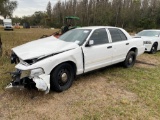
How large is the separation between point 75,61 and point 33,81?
1.21m

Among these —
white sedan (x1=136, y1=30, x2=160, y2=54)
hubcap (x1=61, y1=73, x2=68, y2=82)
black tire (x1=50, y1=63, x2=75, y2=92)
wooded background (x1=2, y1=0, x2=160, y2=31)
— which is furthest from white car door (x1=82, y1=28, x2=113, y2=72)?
wooded background (x1=2, y1=0, x2=160, y2=31)

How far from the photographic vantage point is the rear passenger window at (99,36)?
5138 millimetres

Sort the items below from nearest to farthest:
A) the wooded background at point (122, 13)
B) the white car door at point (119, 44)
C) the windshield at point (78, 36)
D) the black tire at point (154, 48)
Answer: the windshield at point (78, 36), the white car door at point (119, 44), the black tire at point (154, 48), the wooded background at point (122, 13)

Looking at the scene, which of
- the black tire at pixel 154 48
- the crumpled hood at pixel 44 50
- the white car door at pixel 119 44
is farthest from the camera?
the black tire at pixel 154 48

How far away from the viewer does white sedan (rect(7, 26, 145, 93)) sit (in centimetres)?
380

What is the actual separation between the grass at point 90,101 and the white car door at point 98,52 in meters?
0.51

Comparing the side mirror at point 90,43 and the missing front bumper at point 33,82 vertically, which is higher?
the side mirror at point 90,43

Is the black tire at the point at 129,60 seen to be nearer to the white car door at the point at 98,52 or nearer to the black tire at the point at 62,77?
the white car door at the point at 98,52

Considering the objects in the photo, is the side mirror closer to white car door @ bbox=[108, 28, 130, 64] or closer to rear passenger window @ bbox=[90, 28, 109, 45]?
rear passenger window @ bbox=[90, 28, 109, 45]

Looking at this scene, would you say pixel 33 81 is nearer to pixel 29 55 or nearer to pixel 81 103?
pixel 29 55

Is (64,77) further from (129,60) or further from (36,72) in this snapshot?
(129,60)

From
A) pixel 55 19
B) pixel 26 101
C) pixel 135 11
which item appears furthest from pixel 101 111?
pixel 55 19

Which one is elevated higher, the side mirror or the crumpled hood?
the side mirror

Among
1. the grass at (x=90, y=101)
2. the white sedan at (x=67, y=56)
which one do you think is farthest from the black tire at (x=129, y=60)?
the grass at (x=90, y=101)
